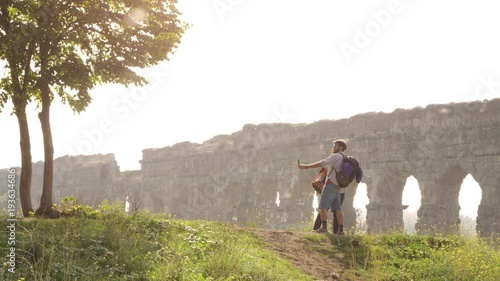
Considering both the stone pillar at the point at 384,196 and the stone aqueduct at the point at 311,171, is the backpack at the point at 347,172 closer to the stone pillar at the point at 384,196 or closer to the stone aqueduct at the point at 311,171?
the stone aqueduct at the point at 311,171

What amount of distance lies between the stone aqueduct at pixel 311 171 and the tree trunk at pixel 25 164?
5252mm

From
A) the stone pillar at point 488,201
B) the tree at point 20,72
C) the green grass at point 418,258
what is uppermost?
the tree at point 20,72

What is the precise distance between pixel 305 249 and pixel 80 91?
5.03 m

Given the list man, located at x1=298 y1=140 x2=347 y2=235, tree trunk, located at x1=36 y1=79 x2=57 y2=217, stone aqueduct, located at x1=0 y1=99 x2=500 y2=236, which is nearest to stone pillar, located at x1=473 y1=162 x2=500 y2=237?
stone aqueduct, located at x1=0 y1=99 x2=500 y2=236

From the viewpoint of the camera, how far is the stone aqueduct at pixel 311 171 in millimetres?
22016

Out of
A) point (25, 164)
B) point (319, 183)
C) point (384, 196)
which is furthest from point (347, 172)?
point (384, 196)

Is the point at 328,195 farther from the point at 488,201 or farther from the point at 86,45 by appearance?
the point at 488,201

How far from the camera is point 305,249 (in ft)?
30.0

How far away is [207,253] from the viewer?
7.79 metres

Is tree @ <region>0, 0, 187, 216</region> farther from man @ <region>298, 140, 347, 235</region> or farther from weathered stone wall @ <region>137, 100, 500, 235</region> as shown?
weathered stone wall @ <region>137, 100, 500, 235</region>

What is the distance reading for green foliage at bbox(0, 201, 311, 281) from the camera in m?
6.36

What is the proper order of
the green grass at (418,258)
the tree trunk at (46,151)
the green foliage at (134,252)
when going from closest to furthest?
the green foliage at (134,252) < the green grass at (418,258) < the tree trunk at (46,151)

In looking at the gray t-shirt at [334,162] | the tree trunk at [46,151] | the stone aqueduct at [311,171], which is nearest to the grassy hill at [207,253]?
the tree trunk at [46,151]

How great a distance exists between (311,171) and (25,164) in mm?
18431
